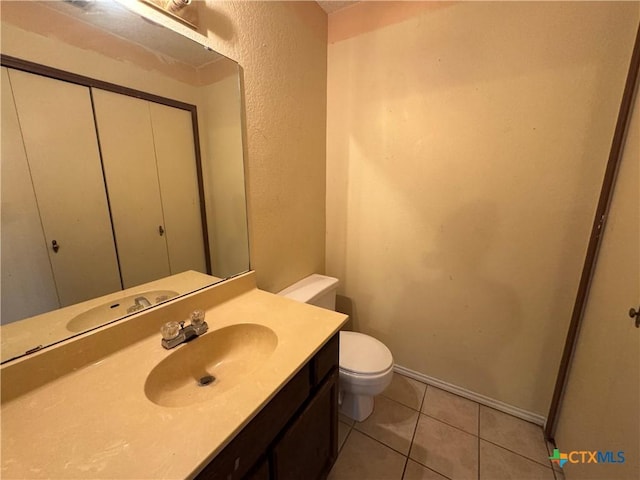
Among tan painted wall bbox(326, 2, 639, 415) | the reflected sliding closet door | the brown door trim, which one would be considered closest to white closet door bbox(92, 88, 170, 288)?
the reflected sliding closet door

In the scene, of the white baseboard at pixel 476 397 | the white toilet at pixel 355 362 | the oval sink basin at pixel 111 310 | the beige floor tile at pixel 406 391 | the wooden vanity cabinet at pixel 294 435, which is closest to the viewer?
the wooden vanity cabinet at pixel 294 435

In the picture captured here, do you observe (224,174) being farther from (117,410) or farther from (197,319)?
(117,410)

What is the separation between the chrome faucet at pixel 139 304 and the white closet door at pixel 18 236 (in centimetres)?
20

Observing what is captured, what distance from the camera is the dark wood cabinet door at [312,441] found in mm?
764

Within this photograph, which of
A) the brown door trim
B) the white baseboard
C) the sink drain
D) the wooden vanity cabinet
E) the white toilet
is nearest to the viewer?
the wooden vanity cabinet

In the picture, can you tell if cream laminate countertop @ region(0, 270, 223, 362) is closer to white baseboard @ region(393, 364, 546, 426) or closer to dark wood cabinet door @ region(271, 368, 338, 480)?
dark wood cabinet door @ region(271, 368, 338, 480)

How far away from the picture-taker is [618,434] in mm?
826

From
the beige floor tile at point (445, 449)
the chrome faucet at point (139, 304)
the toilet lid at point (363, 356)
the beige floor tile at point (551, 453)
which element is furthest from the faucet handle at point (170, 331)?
the beige floor tile at point (551, 453)

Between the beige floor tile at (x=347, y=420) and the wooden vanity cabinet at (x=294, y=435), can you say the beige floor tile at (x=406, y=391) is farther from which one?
the wooden vanity cabinet at (x=294, y=435)

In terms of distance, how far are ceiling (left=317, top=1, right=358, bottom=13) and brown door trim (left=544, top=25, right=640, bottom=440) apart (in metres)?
1.33

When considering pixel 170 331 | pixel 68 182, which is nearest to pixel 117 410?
pixel 170 331

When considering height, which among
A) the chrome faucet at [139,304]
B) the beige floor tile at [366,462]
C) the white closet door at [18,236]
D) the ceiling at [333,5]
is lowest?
the beige floor tile at [366,462]

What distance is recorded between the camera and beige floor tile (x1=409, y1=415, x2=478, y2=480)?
1.23 m

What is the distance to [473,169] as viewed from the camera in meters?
1.37
